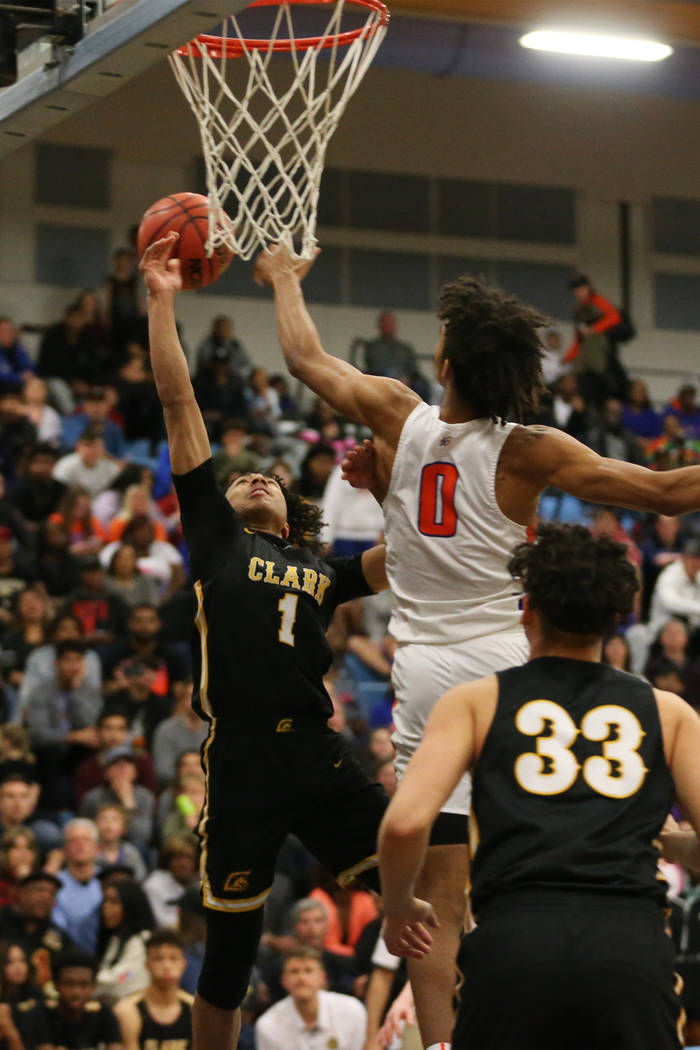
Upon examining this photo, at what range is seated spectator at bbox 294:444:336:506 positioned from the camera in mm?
14586

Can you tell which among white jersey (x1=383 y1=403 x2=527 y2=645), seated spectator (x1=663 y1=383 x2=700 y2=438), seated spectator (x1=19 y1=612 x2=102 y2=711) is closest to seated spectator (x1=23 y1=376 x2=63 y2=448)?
seated spectator (x1=19 y1=612 x2=102 y2=711)

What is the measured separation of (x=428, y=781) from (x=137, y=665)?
26.2 feet

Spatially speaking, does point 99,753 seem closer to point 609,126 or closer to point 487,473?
point 487,473

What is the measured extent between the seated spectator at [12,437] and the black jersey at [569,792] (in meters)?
10.7

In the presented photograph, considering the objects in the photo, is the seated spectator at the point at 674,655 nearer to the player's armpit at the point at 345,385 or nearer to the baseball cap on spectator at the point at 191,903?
the baseball cap on spectator at the point at 191,903

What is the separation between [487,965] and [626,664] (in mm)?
9398

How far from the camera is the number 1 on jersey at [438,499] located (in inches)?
203

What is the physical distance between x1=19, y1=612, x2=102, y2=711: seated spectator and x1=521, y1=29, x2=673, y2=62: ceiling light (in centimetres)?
868

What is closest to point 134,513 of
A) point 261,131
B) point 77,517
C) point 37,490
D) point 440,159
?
point 77,517

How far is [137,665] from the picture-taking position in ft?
38.0

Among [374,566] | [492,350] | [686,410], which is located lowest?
[374,566]

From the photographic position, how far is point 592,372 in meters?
19.7

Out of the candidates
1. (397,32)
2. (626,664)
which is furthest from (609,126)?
(626,664)

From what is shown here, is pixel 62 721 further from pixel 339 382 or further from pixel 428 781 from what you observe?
pixel 428 781
